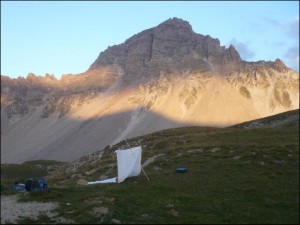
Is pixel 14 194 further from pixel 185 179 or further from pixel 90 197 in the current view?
pixel 185 179

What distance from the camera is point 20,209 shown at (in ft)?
91.5

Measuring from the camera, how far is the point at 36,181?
33375 mm

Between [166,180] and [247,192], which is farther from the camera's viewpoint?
[166,180]

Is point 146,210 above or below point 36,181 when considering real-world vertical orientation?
below

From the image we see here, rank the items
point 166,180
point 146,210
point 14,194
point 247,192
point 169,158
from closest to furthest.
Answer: point 146,210
point 14,194
point 247,192
point 166,180
point 169,158

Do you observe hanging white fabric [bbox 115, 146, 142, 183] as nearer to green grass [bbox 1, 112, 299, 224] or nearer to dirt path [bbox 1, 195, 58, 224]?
green grass [bbox 1, 112, 299, 224]

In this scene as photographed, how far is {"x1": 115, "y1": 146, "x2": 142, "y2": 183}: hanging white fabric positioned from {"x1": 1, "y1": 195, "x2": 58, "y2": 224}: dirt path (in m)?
13.8

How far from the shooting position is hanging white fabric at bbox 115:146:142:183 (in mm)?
43312

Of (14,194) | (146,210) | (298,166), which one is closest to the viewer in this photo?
(146,210)

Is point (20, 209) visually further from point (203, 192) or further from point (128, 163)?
point (128, 163)

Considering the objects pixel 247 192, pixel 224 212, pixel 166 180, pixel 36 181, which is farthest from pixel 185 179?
pixel 36 181

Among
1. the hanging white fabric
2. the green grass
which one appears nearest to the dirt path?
the green grass

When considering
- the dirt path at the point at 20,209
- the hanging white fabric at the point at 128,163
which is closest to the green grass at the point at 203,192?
the dirt path at the point at 20,209

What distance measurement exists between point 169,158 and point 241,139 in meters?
16.6
